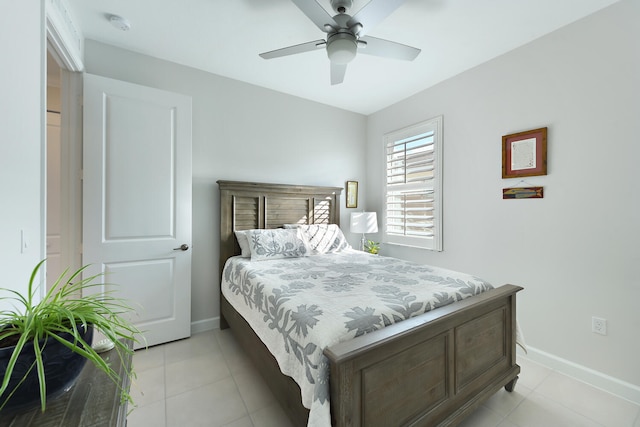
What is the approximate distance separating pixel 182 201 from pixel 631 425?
3.62 m

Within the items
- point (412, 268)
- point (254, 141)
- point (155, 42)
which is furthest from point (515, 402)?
point (155, 42)

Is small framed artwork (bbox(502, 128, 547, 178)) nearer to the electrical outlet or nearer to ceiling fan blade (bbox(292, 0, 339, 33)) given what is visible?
the electrical outlet

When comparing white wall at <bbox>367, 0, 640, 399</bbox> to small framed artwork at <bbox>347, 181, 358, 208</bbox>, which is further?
small framed artwork at <bbox>347, 181, 358, 208</bbox>

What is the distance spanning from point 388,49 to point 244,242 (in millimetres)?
2167

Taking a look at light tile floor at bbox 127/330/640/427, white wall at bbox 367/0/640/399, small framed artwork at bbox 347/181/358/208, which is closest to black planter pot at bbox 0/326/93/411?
light tile floor at bbox 127/330/640/427

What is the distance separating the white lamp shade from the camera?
11.7 ft

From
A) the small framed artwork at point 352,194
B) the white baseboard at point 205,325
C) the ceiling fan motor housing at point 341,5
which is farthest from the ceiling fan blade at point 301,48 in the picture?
the white baseboard at point 205,325

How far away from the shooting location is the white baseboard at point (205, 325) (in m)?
2.82

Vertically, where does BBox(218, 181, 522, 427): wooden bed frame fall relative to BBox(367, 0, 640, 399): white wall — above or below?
below

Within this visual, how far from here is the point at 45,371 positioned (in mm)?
674

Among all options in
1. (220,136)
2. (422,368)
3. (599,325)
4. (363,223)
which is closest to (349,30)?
(220,136)

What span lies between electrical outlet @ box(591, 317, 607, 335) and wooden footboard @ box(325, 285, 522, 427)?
2.35 feet

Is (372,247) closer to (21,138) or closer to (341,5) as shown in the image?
(341,5)

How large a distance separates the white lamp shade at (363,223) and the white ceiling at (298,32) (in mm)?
1613
